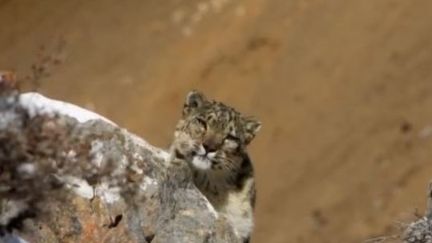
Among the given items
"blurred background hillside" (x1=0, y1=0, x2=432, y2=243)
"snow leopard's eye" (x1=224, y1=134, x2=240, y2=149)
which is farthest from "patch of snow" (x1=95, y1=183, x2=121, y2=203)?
"blurred background hillside" (x1=0, y1=0, x2=432, y2=243)

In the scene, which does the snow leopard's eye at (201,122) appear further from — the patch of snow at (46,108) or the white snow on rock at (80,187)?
the white snow on rock at (80,187)

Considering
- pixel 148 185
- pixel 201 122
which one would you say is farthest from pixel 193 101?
pixel 148 185

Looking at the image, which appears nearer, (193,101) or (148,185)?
(148,185)

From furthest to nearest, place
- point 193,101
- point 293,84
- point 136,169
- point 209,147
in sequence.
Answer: point 293,84
point 193,101
point 209,147
point 136,169

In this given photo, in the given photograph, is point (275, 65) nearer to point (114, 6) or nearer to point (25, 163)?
point (114, 6)

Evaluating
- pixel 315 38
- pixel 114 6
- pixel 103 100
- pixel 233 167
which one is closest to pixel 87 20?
pixel 114 6

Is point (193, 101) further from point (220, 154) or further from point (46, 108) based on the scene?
point (46, 108)
